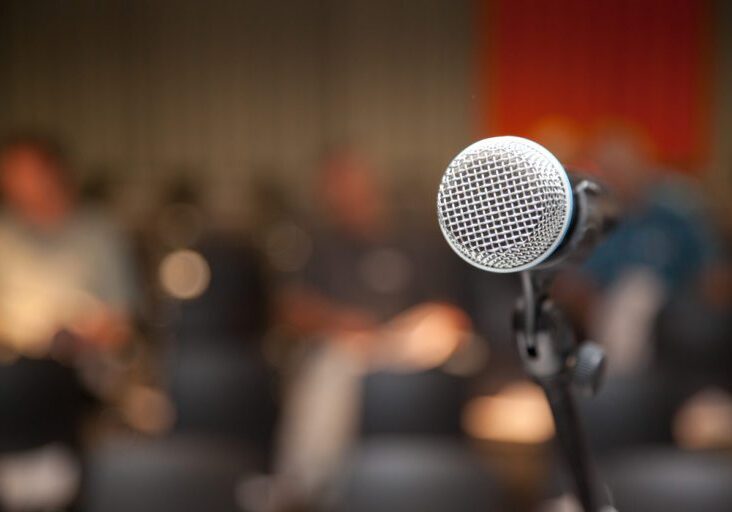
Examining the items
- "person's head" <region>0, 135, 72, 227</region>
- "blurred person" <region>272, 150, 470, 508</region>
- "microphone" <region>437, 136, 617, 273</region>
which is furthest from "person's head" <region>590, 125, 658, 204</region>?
"microphone" <region>437, 136, 617, 273</region>

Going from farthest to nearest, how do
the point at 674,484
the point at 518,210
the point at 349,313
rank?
1. the point at 349,313
2. the point at 674,484
3. the point at 518,210

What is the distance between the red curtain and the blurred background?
2cm

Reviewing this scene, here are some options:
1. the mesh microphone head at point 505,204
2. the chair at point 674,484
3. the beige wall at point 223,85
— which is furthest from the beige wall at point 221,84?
the mesh microphone head at point 505,204

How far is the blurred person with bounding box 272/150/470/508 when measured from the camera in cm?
393

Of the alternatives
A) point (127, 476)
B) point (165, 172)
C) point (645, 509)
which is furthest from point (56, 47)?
point (645, 509)

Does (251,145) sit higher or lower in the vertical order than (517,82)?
lower

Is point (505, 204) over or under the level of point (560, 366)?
over

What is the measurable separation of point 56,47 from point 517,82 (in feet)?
11.3

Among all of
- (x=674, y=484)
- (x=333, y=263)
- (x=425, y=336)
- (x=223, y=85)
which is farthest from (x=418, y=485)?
(x=223, y=85)

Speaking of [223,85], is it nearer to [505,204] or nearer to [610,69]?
[610,69]

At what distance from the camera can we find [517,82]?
7.16 meters

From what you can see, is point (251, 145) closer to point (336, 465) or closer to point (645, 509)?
point (336, 465)

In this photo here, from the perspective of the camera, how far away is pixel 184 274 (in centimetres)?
514

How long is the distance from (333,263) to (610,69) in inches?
147
